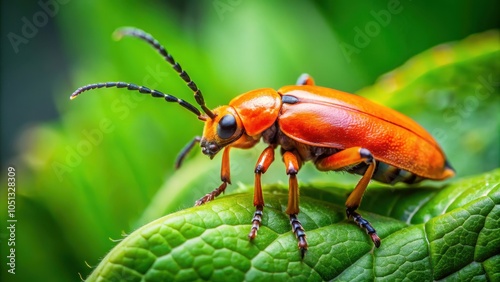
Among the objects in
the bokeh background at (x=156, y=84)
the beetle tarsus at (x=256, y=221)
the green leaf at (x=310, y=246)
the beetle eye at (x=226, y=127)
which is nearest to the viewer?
the green leaf at (x=310, y=246)

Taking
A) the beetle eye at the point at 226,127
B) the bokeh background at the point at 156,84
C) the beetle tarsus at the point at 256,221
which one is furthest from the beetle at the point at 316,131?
the beetle tarsus at the point at 256,221

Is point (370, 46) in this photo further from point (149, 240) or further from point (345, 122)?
point (149, 240)

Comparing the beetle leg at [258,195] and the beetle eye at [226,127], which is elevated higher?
the beetle eye at [226,127]

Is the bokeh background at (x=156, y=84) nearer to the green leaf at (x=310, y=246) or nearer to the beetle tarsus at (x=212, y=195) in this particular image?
the beetle tarsus at (x=212, y=195)

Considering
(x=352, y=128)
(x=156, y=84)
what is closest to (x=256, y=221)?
(x=352, y=128)

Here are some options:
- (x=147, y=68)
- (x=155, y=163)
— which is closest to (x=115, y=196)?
(x=155, y=163)

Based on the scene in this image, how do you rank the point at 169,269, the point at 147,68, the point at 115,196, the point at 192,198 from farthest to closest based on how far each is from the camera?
the point at 147,68, the point at 115,196, the point at 192,198, the point at 169,269

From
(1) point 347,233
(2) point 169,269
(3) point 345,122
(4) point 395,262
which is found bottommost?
(4) point 395,262
